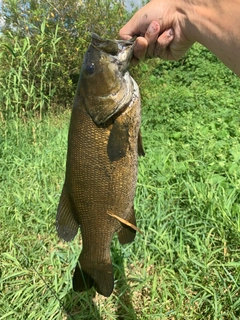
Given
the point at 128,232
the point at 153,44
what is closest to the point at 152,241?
the point at 128,232

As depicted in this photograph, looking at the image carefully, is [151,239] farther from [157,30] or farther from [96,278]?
[157,30]

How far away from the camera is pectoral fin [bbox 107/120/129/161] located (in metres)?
1.61

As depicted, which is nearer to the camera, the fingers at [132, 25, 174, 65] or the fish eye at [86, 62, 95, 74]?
the fish eye at [86, 62, 95, 74]

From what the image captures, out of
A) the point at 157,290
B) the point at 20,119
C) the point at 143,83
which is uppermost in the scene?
the point at 157,290

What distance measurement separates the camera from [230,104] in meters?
5.99

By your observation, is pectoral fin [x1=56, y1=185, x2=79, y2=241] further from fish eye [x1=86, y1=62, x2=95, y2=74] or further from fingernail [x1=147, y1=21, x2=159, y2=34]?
fingernail [x1=147, y1=21, x2=159, y2=34]

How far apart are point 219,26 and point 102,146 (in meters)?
0.79

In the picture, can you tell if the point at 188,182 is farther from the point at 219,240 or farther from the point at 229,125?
the point at 229,125

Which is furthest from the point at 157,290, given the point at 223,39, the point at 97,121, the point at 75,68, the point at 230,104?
the point at 75,68

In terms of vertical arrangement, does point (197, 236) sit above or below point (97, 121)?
below

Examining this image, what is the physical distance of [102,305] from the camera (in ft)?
8.77

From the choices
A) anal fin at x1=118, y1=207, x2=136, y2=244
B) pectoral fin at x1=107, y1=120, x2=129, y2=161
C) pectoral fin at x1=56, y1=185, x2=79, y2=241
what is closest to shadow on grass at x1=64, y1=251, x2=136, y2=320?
anal fin at x1=118, y1=207, x2=136, y2=244

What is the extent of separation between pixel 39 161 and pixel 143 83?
625cm

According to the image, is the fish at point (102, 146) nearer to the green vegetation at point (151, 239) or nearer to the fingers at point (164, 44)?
the fingers at point (164, 44)
